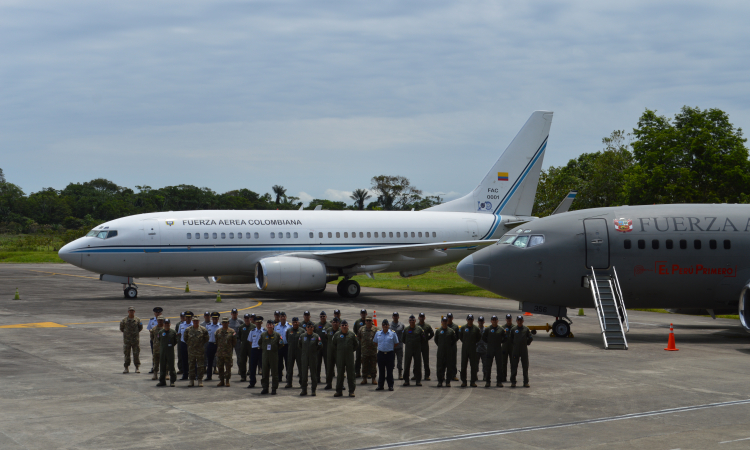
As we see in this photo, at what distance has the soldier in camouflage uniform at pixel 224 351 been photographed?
1520 cm

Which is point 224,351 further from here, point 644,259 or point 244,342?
point 644,259

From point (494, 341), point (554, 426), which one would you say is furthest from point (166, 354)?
point (554, 426)

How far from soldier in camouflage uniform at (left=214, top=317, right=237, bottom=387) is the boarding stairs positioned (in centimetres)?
1079

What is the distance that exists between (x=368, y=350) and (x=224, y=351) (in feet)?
10.3

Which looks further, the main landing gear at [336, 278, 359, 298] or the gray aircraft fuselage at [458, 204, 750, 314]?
the main landing gear at [336, 278, 359, 298]

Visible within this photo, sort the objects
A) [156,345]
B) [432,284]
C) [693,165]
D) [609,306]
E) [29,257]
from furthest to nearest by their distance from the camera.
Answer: [29,257]
[693,165]
[432,284]
[609,306]
[156,345]

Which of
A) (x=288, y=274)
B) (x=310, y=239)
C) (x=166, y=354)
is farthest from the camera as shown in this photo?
(x=310, y=239)

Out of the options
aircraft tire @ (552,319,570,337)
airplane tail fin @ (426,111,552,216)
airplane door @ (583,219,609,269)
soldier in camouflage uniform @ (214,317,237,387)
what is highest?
airplane tail fin @ (426,111,552,216)

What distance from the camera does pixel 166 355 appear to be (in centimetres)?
1520

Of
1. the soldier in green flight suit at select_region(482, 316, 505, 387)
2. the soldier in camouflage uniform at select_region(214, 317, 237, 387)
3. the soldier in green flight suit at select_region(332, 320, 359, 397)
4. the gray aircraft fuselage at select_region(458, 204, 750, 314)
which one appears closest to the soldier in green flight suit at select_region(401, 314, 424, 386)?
the soldier in green flight suit at select_region(482, 316, 505, 387)

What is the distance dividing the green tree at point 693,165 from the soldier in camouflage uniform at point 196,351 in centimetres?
5224

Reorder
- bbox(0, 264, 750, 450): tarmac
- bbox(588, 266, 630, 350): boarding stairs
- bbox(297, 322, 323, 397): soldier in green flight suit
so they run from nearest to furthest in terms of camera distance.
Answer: bbox(0, 264, 750, 450): tarmac, bbox(297, 322, 323, 397): soldier in green flight suit, bbox(588, 266, 630, 350): boarding stairs

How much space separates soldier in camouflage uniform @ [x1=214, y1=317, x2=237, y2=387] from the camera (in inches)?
599

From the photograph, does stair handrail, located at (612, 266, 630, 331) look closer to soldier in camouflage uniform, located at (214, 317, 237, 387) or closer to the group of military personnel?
the group of military personnel
